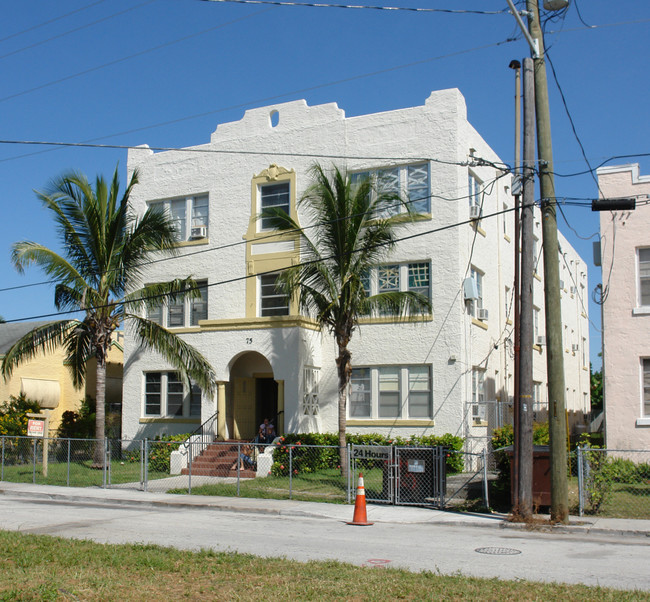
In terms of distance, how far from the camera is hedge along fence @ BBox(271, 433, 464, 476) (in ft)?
69.2

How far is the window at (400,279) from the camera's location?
22875 mm

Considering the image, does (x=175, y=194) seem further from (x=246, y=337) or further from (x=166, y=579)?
(x=166, y=579)

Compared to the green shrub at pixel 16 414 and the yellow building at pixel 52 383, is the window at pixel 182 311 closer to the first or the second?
the yellow building at pixel 52 383

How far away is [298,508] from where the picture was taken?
15.9 metres

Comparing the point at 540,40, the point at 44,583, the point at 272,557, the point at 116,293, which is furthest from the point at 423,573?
the point at 116,293

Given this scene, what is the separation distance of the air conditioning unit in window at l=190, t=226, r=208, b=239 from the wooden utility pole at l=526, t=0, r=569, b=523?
14528 millimetres

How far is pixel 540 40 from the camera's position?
47.0ft

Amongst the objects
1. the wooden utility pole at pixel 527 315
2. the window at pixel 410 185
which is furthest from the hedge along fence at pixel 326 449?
the wooden utility pole at pixel 527 315

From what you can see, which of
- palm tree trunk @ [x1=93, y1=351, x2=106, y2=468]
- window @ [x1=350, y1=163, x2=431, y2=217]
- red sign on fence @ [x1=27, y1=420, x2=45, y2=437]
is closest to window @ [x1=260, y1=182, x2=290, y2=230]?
window @ [x1=350, y1=163, x2=431, y2=217]

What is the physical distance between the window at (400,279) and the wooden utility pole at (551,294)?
879 cm

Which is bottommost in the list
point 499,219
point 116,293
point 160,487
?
point 160,487

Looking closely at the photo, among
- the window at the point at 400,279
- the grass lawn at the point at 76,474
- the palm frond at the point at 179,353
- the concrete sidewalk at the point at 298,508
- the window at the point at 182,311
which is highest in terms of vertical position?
the window at the point at 400,279

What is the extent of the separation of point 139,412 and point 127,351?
2.24 metres

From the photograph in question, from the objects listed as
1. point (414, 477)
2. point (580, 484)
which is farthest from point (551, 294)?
point (414, 477)
